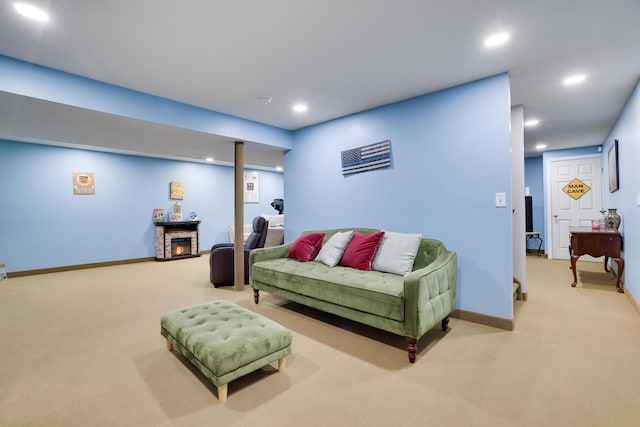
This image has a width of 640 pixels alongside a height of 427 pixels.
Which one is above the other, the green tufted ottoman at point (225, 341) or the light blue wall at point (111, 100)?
the light blue wall at point (111, 100)

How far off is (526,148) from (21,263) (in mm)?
10169

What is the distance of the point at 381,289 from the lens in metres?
2.38

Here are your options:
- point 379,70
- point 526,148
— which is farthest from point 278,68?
point 526,148

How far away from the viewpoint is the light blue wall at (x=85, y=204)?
5211 mm

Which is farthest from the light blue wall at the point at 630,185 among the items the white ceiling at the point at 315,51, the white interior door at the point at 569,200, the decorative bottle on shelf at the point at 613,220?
the white interior door at the point at 569,200

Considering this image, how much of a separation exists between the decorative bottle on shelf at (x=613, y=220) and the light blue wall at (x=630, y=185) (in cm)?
6

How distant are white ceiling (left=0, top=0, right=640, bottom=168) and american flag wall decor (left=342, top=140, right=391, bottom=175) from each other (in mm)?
546

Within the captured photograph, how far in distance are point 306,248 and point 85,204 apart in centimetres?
519

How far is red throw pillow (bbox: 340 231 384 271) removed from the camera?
123 inches

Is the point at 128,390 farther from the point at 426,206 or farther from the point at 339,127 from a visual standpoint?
the point at 339,127

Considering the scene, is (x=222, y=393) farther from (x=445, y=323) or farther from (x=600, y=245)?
(x=600, y=245)

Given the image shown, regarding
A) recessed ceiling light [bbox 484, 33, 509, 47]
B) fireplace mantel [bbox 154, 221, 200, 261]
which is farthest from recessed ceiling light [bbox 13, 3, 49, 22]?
fireplace mantel [bbox 154, 221, 200, 261]

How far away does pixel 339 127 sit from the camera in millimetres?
4242

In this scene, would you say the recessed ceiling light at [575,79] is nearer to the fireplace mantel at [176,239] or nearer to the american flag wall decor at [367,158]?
the american flag wall decor at [367,158]
